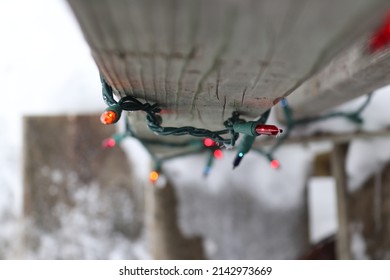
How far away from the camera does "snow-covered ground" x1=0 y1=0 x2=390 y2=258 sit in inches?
55.1

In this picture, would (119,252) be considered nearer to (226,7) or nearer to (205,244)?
(205,244)

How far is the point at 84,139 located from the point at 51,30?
684 mm

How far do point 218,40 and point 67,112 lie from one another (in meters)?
1.41

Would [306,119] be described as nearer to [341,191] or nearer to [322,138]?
[322,138]

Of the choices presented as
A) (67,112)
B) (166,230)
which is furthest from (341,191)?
(67,112)

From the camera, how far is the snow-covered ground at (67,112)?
1.40 meters

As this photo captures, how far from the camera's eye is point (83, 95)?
5.87 ft

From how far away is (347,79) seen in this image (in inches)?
30.6

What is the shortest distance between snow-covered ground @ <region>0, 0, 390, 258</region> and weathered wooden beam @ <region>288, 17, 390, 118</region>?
0.28m

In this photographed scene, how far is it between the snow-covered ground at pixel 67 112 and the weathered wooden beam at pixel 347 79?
28 centimetres

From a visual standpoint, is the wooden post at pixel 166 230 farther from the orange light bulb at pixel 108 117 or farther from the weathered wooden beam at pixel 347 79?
the orange light bulb at pixel 108 117

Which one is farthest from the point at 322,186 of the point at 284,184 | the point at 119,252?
the point at 119,252

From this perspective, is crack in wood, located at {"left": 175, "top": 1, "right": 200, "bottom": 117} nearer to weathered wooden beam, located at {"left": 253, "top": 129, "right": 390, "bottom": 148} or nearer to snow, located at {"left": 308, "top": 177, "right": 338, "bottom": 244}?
weathered wooden beam, located at {"left": 253, "top": 129, "right": 390, "bottom": 148}

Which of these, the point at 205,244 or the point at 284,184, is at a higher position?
the point at 284,184
